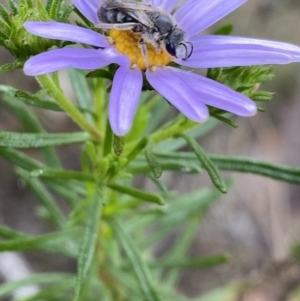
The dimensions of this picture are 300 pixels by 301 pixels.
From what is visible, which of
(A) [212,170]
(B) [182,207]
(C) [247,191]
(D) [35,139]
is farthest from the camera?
(C) [247,191]

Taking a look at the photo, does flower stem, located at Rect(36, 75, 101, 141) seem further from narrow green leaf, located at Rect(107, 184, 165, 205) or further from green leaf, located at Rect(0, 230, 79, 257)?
green leaf, located at Rect(0, 230, 79, 257)

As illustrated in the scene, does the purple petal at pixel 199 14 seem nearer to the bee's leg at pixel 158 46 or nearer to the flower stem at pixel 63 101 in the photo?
the bee's leg at pixel 158 46

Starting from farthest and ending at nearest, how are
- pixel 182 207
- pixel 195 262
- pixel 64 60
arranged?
pixel 182 207 < pixel 195 262 < pixel 64 60

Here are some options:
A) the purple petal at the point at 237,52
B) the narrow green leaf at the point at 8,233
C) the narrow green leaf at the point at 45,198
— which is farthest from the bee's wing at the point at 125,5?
the narrow green leaf at the point at 45,198

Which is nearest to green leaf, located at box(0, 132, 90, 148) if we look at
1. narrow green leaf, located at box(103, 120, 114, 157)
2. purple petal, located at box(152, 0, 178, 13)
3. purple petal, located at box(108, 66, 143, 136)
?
narrow green leaf, located at box(103, 120, 114, 157)

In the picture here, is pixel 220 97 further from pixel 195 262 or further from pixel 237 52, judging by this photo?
pixel 195 262

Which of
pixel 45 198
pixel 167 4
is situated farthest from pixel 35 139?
pixel 45 198

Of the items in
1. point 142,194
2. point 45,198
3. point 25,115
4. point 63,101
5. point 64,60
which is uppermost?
point 64,60
